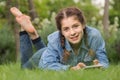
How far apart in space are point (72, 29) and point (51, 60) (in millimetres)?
387

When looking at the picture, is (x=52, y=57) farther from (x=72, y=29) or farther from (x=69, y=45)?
(x=72, y=29)

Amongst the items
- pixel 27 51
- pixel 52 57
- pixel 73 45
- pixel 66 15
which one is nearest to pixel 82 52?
pixel 73 45

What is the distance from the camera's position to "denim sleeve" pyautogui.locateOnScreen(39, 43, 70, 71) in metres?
4.51

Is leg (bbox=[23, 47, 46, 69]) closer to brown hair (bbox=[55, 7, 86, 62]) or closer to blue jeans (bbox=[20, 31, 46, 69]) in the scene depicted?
blue jeans (bbox=[20, 31, 46, 69])

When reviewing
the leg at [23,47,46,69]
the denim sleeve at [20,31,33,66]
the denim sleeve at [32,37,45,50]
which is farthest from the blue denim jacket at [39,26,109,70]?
the denim sleeve at [32,37,45,50]

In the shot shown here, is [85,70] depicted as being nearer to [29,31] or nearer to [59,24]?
[59,24]

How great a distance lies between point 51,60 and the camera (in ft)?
15.2

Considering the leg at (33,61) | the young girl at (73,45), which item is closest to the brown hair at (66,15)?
the young girl at (73,45)

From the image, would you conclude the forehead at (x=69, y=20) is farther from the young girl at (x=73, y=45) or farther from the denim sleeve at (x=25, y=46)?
the denim sleeve at (x=25, y=46)

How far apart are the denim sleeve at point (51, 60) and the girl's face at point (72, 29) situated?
0.22 metres

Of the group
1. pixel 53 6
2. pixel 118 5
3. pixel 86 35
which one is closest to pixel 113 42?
pixel 86 35

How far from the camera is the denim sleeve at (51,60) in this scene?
451 centimetres

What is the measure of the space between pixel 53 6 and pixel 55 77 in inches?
505

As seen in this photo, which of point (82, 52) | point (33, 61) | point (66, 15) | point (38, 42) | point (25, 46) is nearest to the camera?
point (66, 15)
